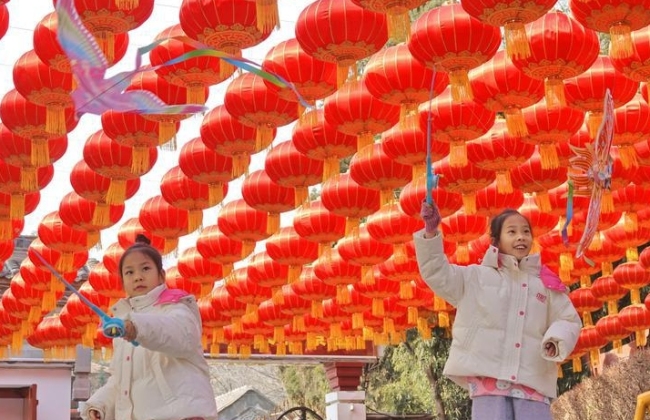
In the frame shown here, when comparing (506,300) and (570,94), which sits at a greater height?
(570,94)

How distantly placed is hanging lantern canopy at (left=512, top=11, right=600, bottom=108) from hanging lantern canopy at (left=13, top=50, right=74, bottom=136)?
2916mm

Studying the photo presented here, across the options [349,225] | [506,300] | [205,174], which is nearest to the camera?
[506,300]

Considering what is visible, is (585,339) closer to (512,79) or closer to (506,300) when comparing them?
(512,79)

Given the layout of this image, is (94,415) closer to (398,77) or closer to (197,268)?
(398,77)

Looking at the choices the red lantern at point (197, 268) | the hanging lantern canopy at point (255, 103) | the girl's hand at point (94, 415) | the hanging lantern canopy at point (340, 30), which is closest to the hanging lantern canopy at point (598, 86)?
the hanging lantern canopy at point (340, 30)

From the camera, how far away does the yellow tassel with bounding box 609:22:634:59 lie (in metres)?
5.94

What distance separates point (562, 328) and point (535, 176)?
5.13m

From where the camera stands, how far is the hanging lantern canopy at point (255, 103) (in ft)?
23.4

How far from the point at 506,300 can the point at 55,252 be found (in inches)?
320

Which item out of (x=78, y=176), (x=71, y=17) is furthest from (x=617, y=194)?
(x=71, y=17)

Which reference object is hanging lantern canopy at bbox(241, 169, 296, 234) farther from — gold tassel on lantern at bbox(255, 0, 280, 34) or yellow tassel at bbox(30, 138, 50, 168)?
gold tassel on lantern at bbox(255, 0, 280, 34)

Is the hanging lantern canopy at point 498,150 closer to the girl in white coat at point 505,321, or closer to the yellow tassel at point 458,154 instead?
the yellow tassel at point 458,154

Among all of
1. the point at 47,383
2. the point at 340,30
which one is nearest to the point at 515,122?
the point at 340,30

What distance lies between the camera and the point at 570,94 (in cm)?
705
